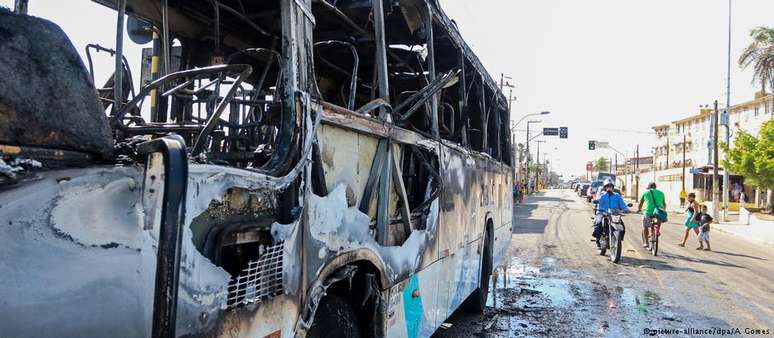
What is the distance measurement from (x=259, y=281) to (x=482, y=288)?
16.5ft

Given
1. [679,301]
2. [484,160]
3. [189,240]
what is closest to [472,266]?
[484,160]

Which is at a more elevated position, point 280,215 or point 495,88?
point 495,88

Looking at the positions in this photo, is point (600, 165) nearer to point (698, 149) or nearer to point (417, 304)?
point (698, 149)

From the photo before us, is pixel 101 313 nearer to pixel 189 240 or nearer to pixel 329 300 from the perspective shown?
pixel 189 240

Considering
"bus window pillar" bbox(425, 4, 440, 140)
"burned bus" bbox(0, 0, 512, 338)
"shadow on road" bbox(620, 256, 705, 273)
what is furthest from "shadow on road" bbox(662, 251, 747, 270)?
"bus window pillar" bbox(425, 4, 440, 140)

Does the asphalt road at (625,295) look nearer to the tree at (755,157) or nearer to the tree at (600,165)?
the tree at (755,157)

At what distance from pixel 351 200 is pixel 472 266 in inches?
136

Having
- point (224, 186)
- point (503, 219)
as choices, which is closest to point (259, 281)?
point (224, 186)

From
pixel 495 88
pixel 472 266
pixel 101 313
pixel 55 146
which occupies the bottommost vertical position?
pixel 472 266

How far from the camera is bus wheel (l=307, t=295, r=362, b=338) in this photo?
255 centimetres

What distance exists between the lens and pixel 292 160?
218 centimetres

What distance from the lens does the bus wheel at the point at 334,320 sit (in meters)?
2.55

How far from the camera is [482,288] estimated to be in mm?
6652

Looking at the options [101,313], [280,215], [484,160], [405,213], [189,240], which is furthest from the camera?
[484,160]
